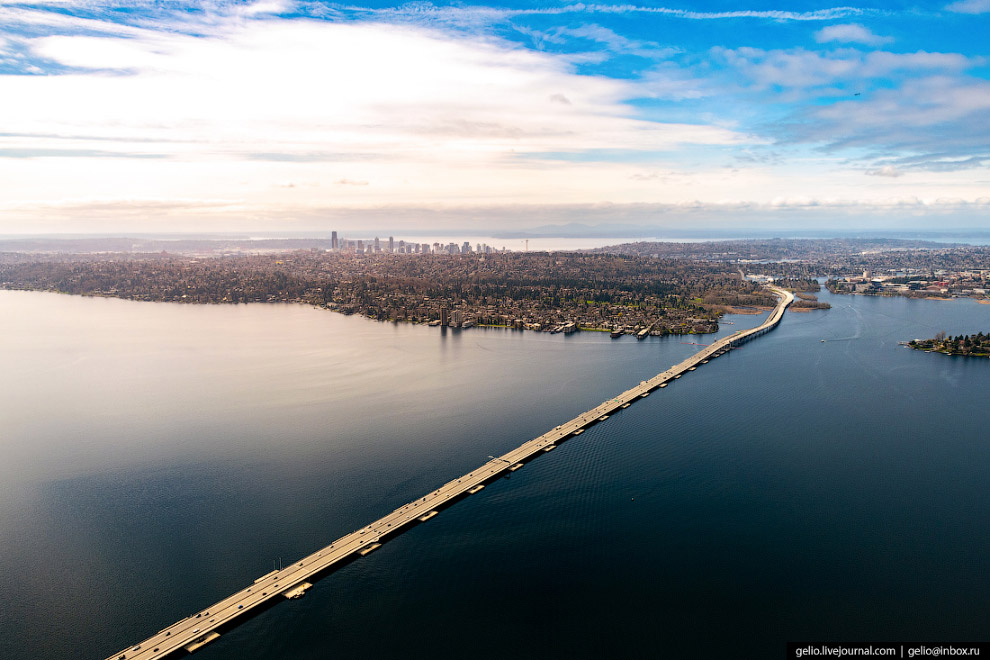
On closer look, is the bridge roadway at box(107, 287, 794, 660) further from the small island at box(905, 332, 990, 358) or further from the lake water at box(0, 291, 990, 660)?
the small island at box(905, 332, 990, 358)

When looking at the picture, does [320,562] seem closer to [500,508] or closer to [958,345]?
[500,508]

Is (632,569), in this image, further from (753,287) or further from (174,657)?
(753,287)

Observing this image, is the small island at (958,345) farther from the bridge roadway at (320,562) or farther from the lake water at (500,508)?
the bridge roadway at (320,562)

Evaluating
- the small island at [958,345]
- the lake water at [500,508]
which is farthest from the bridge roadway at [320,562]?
the small island at [958,345]

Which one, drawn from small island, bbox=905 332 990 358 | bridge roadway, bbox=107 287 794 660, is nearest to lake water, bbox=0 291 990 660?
bridge roadway, bbox=107 287 794 660

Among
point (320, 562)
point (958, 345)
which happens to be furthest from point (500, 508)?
point (958, 345)

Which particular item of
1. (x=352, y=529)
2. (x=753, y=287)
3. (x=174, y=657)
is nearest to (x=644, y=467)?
(x=352, y=529)
